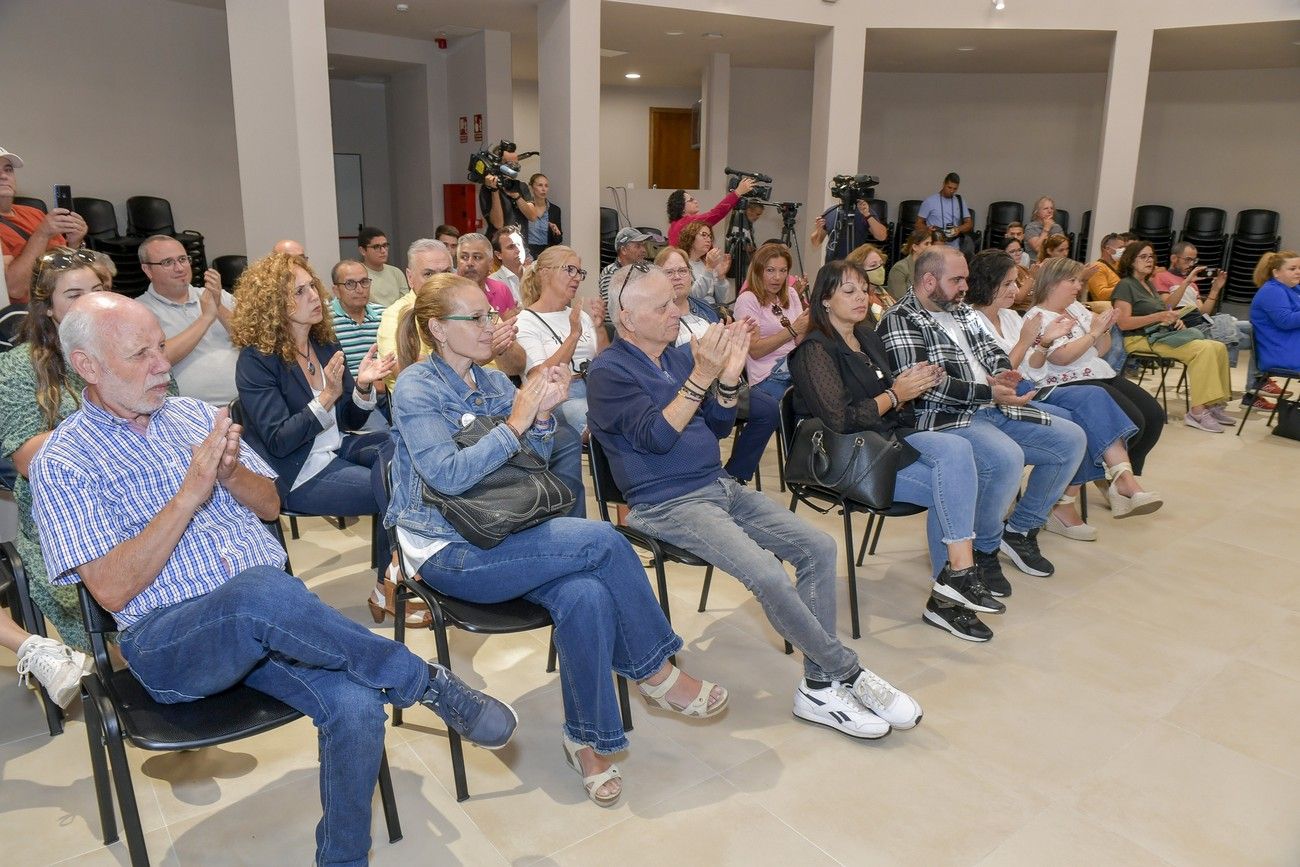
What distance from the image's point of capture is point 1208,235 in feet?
32.6

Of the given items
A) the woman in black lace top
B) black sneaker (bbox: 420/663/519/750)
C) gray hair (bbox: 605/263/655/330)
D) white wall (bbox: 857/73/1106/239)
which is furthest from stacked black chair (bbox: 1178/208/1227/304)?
black sneaker (bbox: 420/663/519/750)

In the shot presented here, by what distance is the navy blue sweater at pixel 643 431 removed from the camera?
241cm

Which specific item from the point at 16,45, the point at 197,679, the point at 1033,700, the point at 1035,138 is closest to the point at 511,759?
the point at 197,679

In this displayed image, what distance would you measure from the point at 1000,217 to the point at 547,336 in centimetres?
907

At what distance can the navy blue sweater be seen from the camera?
2414mm

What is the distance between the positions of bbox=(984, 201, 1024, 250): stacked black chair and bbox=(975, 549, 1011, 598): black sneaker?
28.9 feet

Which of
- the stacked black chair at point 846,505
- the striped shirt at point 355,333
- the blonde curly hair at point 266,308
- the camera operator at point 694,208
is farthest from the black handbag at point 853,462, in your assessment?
the camera operator at point 694,208

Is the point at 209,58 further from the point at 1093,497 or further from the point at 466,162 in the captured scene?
the point at 1093,497

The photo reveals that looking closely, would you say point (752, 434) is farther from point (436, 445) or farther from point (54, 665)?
point (54, 665)

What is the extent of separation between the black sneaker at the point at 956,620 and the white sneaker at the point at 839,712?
0.69 meters

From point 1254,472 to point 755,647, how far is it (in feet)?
11.4

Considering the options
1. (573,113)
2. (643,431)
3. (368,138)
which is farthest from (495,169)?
(368,138)

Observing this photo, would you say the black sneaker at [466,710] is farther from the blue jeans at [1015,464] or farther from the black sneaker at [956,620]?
the blue jeans at [1015,464]

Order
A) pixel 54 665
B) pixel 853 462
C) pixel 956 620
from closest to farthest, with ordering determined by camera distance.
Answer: pixel 54 665
pixel 853 462
pixel 956 620
